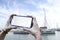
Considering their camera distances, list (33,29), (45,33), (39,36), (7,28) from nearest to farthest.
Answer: (39,36), (33,29), (7,28), (45,33)

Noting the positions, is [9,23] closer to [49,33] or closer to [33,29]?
[33,29]

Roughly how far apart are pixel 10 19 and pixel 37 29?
1080mm

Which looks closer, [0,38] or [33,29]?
[33,29]

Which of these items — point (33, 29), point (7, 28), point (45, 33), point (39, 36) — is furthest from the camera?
point (45, 33)

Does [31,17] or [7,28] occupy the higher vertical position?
[31,17]

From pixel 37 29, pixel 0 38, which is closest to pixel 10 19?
pixel 0 38

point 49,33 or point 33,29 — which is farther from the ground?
point 33,29

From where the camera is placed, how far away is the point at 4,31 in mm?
4715

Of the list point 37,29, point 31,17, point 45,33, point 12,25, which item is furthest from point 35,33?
point 45,33

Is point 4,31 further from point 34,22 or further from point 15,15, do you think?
point 34,22

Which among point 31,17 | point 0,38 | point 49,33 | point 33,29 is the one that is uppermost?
point 31,17

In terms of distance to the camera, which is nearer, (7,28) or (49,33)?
(7,28)

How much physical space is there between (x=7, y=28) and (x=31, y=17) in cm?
79

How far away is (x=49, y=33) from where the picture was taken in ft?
325
